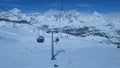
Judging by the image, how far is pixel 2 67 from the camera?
19281 millimetres

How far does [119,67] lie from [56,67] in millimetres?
6585

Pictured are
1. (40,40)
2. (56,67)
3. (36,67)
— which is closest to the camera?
(56,67)

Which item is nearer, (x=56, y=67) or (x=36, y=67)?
(x=56, y=67)

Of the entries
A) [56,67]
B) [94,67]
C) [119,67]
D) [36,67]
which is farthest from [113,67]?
[36,67]

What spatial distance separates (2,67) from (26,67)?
7.77 ft

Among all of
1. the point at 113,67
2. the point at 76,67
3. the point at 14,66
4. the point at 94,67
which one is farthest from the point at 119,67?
the point at 14,66

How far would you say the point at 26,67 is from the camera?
19.2 m

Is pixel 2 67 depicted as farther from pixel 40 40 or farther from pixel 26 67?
pixel 40 40

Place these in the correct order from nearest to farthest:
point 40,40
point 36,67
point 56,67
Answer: point 56,67 < point 36,67 < point 40,40

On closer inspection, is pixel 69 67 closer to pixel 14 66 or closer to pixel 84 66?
pixel 84 66

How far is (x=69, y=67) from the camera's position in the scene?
728 inches

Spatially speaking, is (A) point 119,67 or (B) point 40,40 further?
(B) point 40,40

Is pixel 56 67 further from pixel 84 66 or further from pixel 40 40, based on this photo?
pixel 40 40

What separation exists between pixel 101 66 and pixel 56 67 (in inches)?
200
